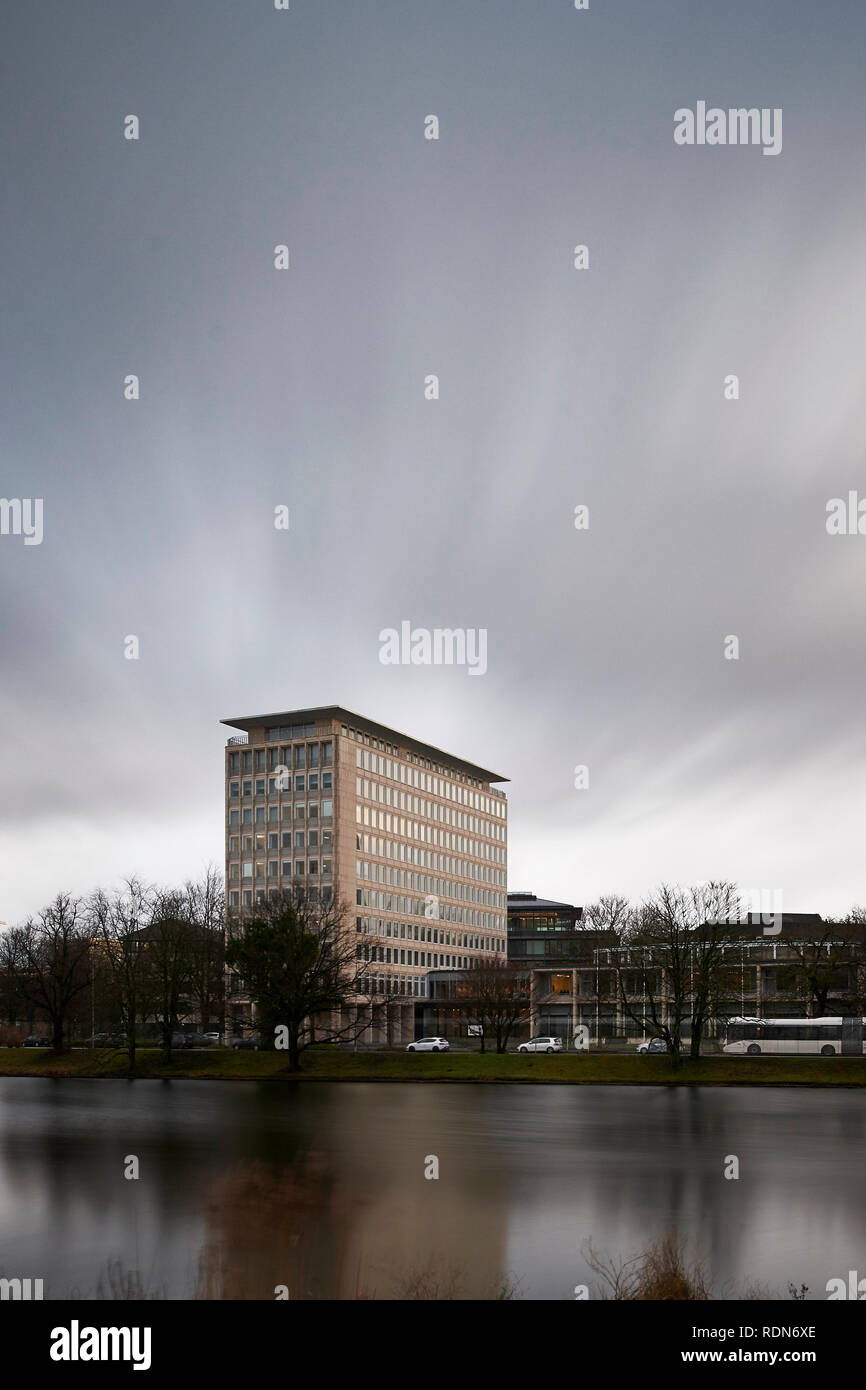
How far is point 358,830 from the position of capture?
152000 millimetres

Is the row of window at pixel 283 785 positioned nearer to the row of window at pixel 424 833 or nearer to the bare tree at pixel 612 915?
the row of window at pixel 424 833

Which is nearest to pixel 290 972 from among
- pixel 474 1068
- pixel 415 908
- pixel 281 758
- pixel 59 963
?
pixel 474 1068

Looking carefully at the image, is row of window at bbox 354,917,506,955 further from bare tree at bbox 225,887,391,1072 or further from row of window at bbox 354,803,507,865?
bare tree at bbox 225,887,391,1072

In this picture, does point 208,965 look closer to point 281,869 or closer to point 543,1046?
point 543,1046

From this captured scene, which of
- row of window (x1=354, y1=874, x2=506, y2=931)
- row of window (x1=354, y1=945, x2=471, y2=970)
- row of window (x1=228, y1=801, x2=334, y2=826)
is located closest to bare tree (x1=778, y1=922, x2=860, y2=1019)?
row of window (x1=354, y1=945, x2=471, y2=970)

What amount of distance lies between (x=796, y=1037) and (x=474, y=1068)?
85.5 ft

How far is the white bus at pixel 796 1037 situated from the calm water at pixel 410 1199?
37.1m

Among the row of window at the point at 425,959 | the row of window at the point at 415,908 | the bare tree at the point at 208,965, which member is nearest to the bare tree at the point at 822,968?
the bare tree at the point at 208,965

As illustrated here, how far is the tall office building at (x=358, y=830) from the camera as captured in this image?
149 metres

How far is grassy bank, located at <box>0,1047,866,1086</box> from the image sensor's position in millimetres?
69938

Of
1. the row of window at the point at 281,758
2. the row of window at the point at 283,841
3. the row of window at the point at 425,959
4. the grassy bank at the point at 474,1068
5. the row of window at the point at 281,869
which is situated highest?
the row of window at the point at 281,758

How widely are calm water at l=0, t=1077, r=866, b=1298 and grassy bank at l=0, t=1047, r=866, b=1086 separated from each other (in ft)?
82.6
